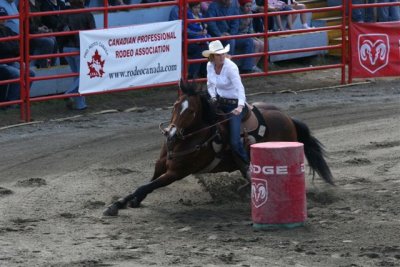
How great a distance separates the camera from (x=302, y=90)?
19.7 meters

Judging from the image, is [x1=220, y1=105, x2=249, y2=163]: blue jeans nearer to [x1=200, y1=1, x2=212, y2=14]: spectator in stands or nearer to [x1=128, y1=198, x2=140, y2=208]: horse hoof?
[x1=128, y1=198, x2=140, y2=208]: horse hoof

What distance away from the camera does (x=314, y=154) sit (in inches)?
486

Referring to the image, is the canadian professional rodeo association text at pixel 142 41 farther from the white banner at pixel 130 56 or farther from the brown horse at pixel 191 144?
the brown horse at pixel 191 144

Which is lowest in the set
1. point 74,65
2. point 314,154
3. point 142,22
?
point 314,154

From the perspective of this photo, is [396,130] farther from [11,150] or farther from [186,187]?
[11,150]

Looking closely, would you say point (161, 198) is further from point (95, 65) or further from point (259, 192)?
point (95, 65)

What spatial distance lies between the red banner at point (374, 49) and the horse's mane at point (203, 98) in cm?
918

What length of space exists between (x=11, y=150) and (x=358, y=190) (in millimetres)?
5151

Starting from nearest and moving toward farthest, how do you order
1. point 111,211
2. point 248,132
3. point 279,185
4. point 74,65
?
point 279,185 → point 111,211 → point 248,132 → point 74,65

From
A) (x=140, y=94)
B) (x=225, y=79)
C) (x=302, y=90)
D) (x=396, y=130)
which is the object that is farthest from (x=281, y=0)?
(x=225, y=79)

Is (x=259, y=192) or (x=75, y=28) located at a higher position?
(x=75, y=28)

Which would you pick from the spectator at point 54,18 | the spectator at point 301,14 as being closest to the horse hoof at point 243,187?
the spectator at point 54,18

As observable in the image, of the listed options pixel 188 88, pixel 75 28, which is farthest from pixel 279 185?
pixel 75 28

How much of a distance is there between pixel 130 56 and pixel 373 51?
17.8 feet
